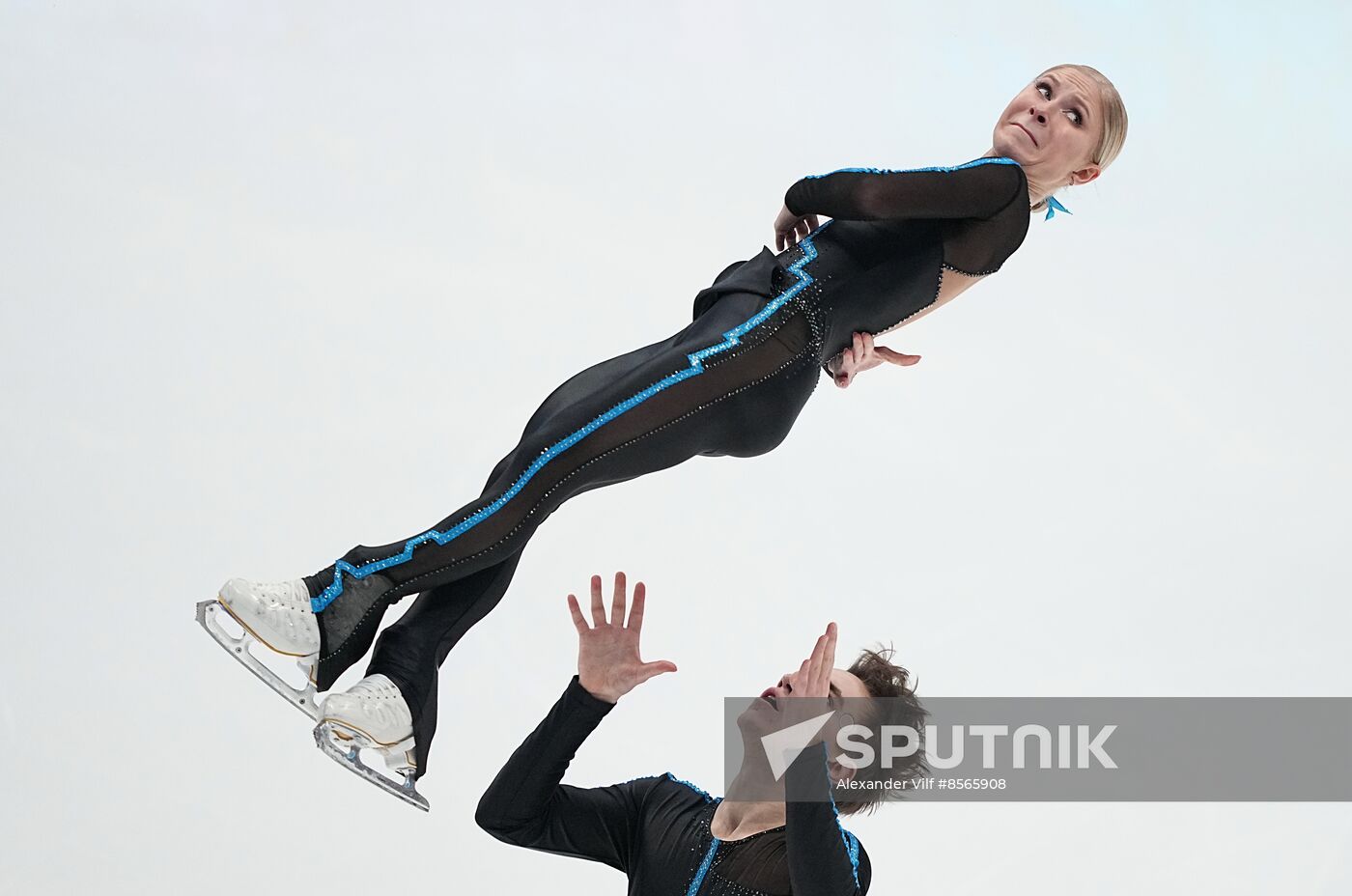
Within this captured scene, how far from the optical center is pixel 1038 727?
12.2 ft

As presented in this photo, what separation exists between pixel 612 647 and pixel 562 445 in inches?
17.1

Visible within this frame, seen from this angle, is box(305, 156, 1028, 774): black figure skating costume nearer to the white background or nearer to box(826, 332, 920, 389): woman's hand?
box(826, 332, 920, 389): woman's hand

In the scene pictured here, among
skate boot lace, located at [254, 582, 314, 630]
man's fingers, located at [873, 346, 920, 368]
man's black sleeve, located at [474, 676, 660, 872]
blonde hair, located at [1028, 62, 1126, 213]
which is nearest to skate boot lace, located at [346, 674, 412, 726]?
skate boot lace, located at [254, 582, 314, 630]

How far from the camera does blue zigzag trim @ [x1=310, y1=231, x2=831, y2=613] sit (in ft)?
8.99

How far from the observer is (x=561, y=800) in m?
3.12

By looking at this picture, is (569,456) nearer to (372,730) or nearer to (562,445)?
(562,445)

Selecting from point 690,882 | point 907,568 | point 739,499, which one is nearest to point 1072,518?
→ point 907,568

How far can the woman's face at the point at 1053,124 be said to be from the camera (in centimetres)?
319

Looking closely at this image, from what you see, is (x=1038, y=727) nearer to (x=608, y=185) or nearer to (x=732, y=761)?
(x=732, y=761)

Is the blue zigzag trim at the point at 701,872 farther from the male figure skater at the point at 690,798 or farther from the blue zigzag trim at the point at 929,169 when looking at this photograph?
the blue zigzag trim at the point at 929,169

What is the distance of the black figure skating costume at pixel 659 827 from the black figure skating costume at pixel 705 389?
0.30m

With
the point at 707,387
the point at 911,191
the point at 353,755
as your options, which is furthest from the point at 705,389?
the point at 353,755

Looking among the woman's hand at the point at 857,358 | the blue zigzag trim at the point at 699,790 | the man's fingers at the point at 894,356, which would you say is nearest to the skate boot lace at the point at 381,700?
the blue zigzag trim at the point at 699,790

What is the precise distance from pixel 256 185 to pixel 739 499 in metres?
2.40
